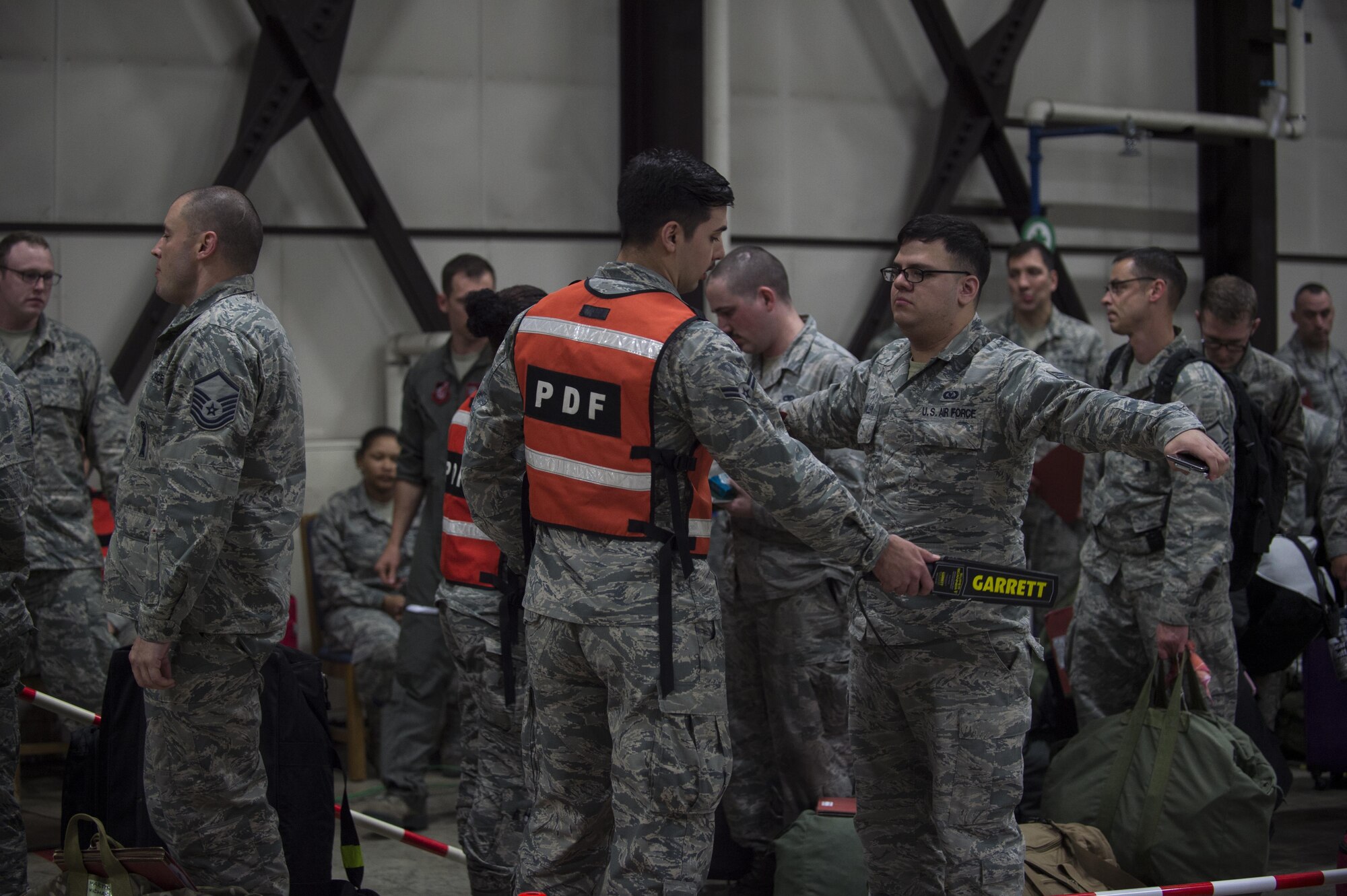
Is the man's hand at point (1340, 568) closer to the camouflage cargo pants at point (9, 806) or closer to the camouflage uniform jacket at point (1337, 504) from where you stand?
the camouflage uniform jacket at point (1337, 504)

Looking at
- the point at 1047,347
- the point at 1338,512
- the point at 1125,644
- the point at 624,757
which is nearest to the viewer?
the point at 624,757

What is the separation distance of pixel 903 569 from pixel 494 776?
145cm

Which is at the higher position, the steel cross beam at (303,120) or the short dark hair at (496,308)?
the steel cross beam at (303,120)

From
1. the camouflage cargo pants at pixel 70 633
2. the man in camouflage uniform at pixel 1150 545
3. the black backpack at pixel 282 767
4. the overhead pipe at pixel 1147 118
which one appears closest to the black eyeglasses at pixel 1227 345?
the man in camouflage uniform at pixel 1150 545

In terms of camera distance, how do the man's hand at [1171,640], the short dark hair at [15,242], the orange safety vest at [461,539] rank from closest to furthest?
the orange safety vest at [461,539]
the man's hand at [1171,640]
the short dark hair at [15,242]

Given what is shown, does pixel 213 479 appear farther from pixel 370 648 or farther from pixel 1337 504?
pixel 1337 504

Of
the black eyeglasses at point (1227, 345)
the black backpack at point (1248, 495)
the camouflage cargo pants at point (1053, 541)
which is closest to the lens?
the black backpack at point (1248, 495)

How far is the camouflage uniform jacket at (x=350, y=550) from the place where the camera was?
5746 millimetres

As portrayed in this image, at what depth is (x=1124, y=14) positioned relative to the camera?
7801mm

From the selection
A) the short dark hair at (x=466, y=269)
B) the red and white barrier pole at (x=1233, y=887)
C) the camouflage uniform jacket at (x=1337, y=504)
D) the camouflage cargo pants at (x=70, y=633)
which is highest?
the short dark hair at (x=466, y=269)

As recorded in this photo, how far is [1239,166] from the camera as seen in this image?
26.2 ft

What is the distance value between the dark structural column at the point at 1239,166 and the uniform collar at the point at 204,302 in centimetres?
648

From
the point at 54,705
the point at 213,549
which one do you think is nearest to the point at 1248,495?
the point at 213,549

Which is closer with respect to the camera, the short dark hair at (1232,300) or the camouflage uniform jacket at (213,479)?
the camouflage uniform jacket at (213,479)
